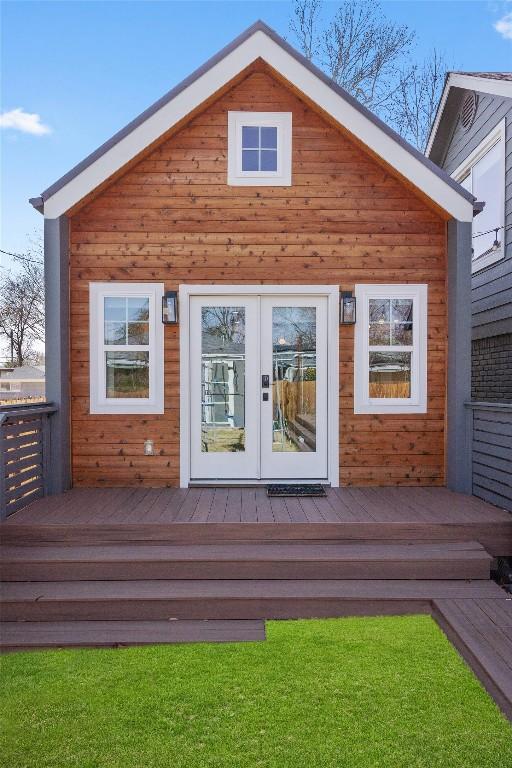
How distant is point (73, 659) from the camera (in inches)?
120

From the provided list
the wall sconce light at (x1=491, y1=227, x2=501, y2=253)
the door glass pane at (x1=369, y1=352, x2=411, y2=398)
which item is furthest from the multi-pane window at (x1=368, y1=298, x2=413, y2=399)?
the wall sconce light at (x1=491, y1=227, x2=501, y2=253)

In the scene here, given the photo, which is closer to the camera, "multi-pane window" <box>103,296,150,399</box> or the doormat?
the doormat

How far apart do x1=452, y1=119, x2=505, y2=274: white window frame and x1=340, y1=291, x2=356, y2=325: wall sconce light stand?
2605 millimetres

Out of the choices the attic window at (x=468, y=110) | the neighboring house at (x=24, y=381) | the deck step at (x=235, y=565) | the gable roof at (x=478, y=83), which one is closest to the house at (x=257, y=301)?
the deck step at (x=235, y=565)

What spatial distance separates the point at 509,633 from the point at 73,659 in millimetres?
2600

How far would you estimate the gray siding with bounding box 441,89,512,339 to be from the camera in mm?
6426

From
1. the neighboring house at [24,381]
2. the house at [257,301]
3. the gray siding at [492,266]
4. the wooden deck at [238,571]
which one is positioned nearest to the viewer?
the wooden deck at [238,571]

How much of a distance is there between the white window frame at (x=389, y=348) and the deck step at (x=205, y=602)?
86.7 inches

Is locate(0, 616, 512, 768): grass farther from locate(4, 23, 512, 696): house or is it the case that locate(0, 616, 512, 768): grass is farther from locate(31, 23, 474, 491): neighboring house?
locate(31, 23, 474, 491): neighboring house

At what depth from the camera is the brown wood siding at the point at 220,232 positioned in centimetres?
539

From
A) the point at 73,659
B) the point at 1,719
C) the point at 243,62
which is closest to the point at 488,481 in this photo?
the point at 73,659

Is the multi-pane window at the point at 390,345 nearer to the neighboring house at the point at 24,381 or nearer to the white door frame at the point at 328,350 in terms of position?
the white door frame at the point at 328,350

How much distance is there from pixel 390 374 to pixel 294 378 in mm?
1027

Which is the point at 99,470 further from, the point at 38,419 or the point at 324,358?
the point at 324,358
